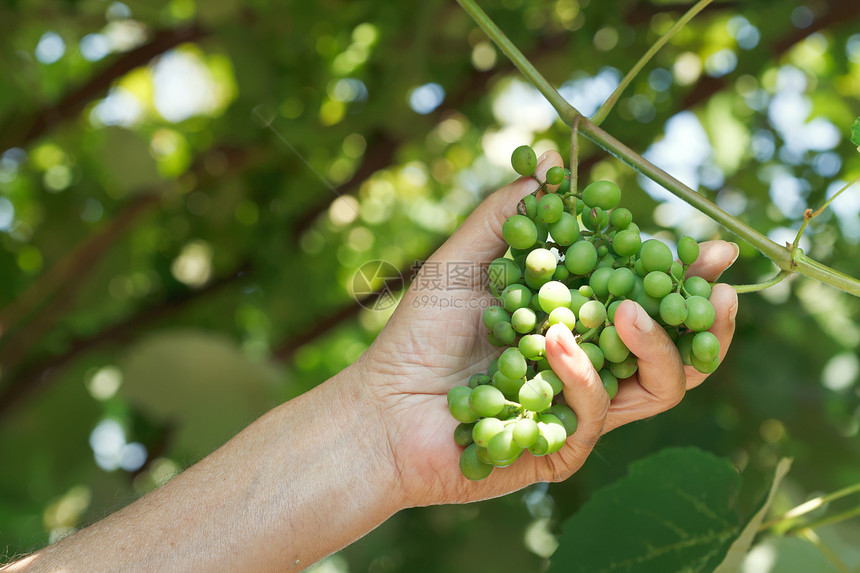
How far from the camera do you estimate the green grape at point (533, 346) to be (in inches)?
35.4

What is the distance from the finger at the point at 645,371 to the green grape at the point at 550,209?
16 cm

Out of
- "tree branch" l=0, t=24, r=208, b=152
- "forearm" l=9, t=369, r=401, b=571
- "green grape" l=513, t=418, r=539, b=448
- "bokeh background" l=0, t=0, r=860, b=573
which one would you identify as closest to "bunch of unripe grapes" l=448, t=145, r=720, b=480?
"green grape" l=513, t=418, r=539, b=448

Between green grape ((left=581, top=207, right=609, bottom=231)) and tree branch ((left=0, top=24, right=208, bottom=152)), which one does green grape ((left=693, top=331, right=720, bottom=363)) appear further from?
tree branch ((left=0, top=24, right=208, bottom=152))

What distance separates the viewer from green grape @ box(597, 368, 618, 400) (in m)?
0.98

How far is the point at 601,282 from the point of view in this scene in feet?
3.01

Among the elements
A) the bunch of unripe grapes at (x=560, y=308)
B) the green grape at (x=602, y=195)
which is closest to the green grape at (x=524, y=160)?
the bunch of unripe grapes at (x=560, y=308)

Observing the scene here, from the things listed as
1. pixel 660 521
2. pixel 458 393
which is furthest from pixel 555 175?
pixel 660 521

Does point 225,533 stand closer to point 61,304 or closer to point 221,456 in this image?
point 221,456

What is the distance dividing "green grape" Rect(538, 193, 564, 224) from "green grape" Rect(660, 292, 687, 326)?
0.19 meters

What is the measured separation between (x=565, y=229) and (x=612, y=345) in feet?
0.58

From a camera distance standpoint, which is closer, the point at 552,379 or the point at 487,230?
the point at 552,379

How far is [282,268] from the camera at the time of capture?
3006 millimetres

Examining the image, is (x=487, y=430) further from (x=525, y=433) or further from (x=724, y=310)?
(x=724, y=310)

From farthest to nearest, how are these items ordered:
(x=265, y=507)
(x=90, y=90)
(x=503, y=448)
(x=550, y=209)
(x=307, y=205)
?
(x=307, y=205) < (x=90, y=90) < (x=265, y=507) < (x=550, y=209) < (x=503, y=448)
